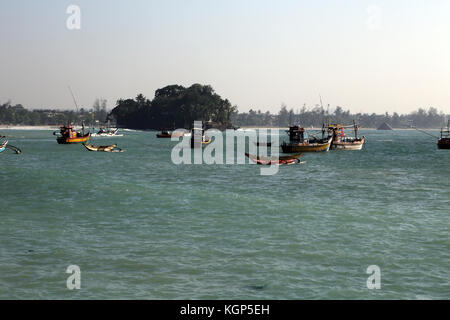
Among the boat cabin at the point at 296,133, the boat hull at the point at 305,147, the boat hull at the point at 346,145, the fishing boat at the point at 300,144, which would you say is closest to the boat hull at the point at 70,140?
the fishing boat at the point at 300,144

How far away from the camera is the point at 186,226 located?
2477 centimetres

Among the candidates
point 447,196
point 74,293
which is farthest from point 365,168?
point 74,293

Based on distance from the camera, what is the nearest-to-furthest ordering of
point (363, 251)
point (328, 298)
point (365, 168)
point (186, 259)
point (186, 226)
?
point (328, 298), point (186, 259), point (363, 251), point (186, 226), point (365, 168)

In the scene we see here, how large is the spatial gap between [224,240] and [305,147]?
65900 millimetres

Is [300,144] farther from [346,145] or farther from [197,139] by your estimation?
[197,139]

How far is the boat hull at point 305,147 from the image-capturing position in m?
83.2

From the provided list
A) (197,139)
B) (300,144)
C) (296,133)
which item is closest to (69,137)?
(197,139)

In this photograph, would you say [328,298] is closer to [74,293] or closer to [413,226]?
[74,293]

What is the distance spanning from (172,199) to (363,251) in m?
17.4

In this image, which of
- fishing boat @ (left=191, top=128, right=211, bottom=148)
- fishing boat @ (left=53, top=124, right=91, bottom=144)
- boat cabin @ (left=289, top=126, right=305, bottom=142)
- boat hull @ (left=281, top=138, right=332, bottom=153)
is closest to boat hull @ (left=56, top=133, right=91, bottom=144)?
fishing boat @ (left=53, top=124, right=91, bottom=144)

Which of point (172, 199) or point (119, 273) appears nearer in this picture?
point (119, 273)

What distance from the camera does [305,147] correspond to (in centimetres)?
8600

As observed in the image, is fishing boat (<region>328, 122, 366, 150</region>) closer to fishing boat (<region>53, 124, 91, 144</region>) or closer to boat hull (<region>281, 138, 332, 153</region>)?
boat hull (<region>281, 138, 332, 153</region>)

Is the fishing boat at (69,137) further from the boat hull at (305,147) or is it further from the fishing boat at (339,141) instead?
the fishing boat at (339,141)
